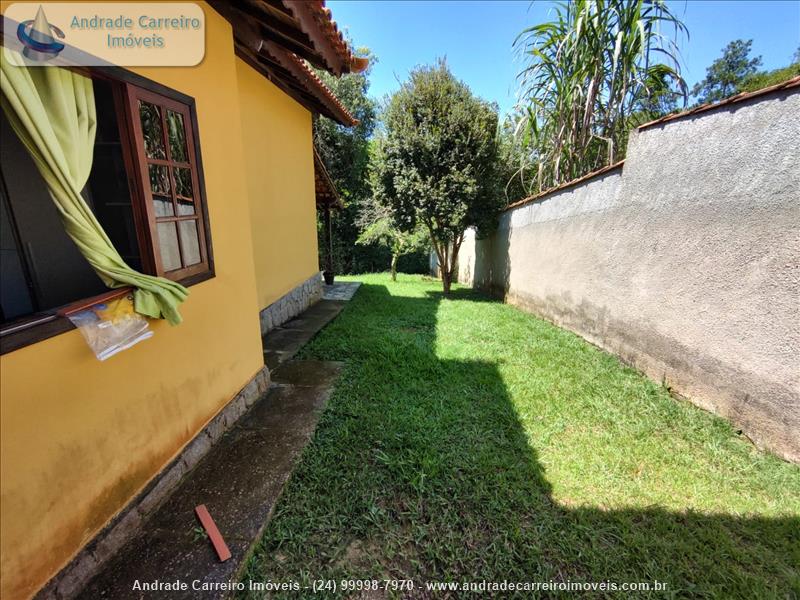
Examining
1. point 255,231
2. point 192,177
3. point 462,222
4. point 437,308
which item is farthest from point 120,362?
point 462,222

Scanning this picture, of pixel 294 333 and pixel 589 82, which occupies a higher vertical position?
pixel 589 82

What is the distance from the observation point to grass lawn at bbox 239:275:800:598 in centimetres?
187

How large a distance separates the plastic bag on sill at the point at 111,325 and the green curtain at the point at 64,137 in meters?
0.07

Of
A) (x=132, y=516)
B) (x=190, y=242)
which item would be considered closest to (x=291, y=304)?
(x=190, y=242)

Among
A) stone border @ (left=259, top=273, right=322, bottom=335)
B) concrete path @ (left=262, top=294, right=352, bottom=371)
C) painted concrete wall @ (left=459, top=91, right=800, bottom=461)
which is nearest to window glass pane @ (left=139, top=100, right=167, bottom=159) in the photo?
concrete path @ (left=262, top=294, right=352, bottom=371)

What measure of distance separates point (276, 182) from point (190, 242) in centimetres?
362

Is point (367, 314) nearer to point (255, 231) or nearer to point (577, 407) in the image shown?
point (255, 231)

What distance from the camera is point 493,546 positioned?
200 centimetres

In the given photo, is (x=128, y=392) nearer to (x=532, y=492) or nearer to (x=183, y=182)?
(x=183, y=182)

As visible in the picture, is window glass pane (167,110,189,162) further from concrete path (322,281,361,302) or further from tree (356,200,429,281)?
tree (356,200,429,281)

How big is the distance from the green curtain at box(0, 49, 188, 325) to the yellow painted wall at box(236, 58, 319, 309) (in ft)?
11.0

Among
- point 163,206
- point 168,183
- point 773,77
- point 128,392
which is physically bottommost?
point 128,392

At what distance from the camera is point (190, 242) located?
256 centimetres

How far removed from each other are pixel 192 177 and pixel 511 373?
392 cm
